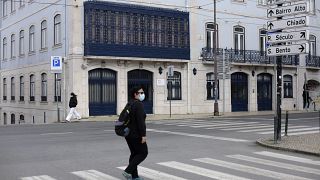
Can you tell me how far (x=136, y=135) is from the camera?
8.09 metres

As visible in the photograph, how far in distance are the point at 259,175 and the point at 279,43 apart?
629cm

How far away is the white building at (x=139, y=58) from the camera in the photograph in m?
28.8

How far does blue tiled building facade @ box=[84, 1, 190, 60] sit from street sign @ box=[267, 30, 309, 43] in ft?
51.5

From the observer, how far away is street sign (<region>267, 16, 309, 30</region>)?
44.5 ft

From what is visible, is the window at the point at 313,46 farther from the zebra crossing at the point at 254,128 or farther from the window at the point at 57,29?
the window at the point at 57,29

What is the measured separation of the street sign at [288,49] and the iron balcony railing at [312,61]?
27.7 meters

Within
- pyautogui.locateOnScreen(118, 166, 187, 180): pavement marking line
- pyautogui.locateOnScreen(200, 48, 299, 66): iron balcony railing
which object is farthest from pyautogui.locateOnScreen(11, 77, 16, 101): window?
pyautogui.locateOnScreen(118, 166, 187, 180): pavement marking line

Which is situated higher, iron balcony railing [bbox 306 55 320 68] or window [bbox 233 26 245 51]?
window [bbox 233 26 245 51]

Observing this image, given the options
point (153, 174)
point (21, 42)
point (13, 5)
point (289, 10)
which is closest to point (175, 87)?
point (21, 42)

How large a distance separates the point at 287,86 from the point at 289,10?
86.8ft

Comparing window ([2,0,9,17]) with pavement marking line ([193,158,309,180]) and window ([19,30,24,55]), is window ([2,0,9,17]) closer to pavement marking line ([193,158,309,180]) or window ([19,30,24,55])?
window ([19,30,24,55])

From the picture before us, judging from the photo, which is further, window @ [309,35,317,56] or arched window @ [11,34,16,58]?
window @ [309,35,317,56]

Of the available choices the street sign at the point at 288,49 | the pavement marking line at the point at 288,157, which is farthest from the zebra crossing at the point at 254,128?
the pavement marking line at the point at 288,157

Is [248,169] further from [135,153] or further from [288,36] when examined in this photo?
[288,36]
